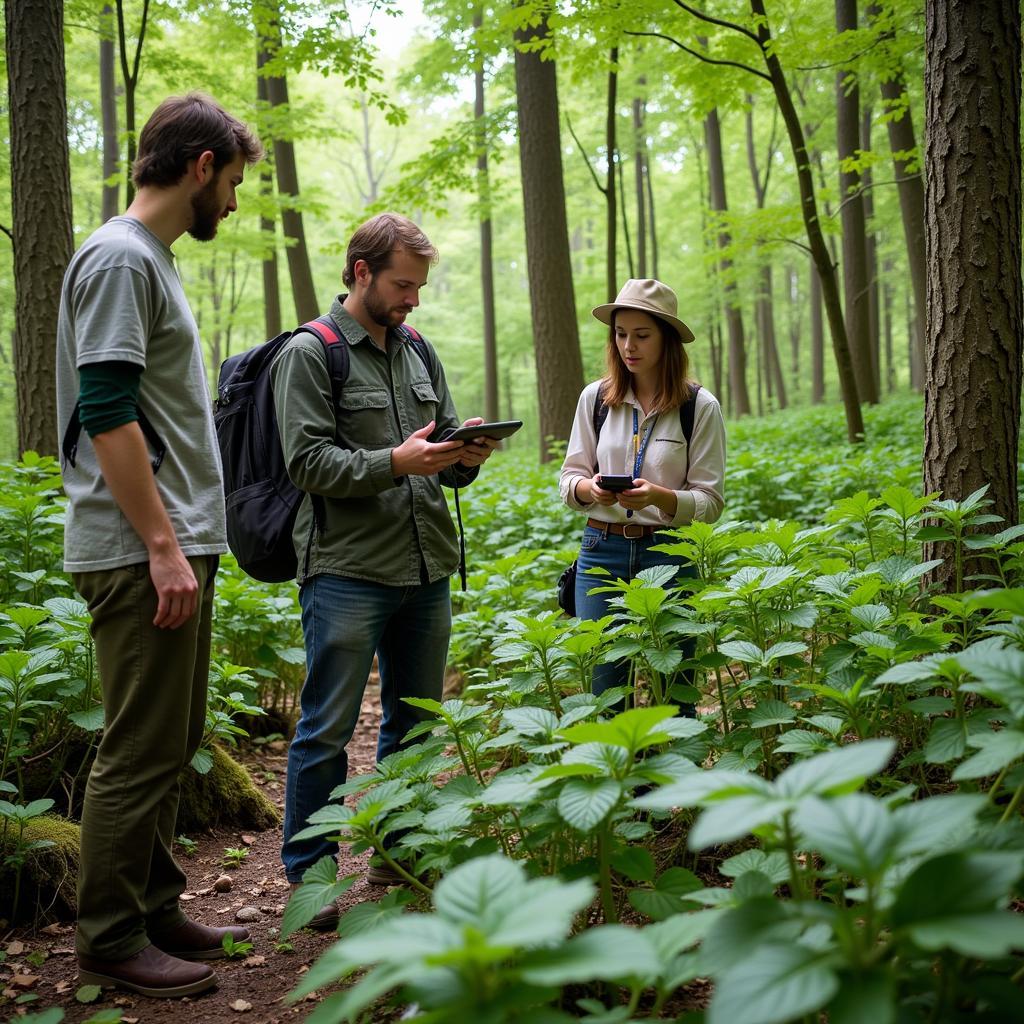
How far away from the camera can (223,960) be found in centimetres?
268

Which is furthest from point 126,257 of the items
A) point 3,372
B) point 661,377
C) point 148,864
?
point 3,372

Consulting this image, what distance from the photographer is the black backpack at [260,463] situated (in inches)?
118

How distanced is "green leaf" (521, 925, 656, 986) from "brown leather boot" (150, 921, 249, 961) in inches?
73.5

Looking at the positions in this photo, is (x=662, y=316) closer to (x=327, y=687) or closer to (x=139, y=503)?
(x=327, y=687)

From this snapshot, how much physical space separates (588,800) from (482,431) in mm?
1511

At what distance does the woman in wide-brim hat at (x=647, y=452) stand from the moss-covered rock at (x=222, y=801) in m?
1.74

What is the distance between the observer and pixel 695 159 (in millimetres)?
22812

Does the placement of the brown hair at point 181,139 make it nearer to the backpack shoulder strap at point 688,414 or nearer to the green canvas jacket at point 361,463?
the green canvas jacket at point 361,463

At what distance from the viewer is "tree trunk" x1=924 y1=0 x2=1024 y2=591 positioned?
3.28 metres

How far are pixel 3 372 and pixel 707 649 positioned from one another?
991 inches

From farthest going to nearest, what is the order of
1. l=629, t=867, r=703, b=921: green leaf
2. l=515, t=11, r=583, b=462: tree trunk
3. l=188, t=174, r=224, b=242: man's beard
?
l=515, t=11, r=583, b=462: tree trunk, l=188, t=174, r=224, b=242: man's beard, l=629, t=867, r=703, b=921: green leaf

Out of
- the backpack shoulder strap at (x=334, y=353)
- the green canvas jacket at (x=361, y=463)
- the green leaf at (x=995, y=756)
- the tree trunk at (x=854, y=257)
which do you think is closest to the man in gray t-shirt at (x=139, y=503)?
the green canvas jacket at (x=361, y=463)

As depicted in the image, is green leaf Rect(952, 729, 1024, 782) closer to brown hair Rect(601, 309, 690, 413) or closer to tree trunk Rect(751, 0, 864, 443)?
brown hair Rect(601, 309, 690, 413)

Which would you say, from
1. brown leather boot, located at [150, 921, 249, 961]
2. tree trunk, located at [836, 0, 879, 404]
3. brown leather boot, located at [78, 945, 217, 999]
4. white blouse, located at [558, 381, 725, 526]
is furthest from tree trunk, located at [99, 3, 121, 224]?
brown leather boot, located at [78, 945, 217, 999]
